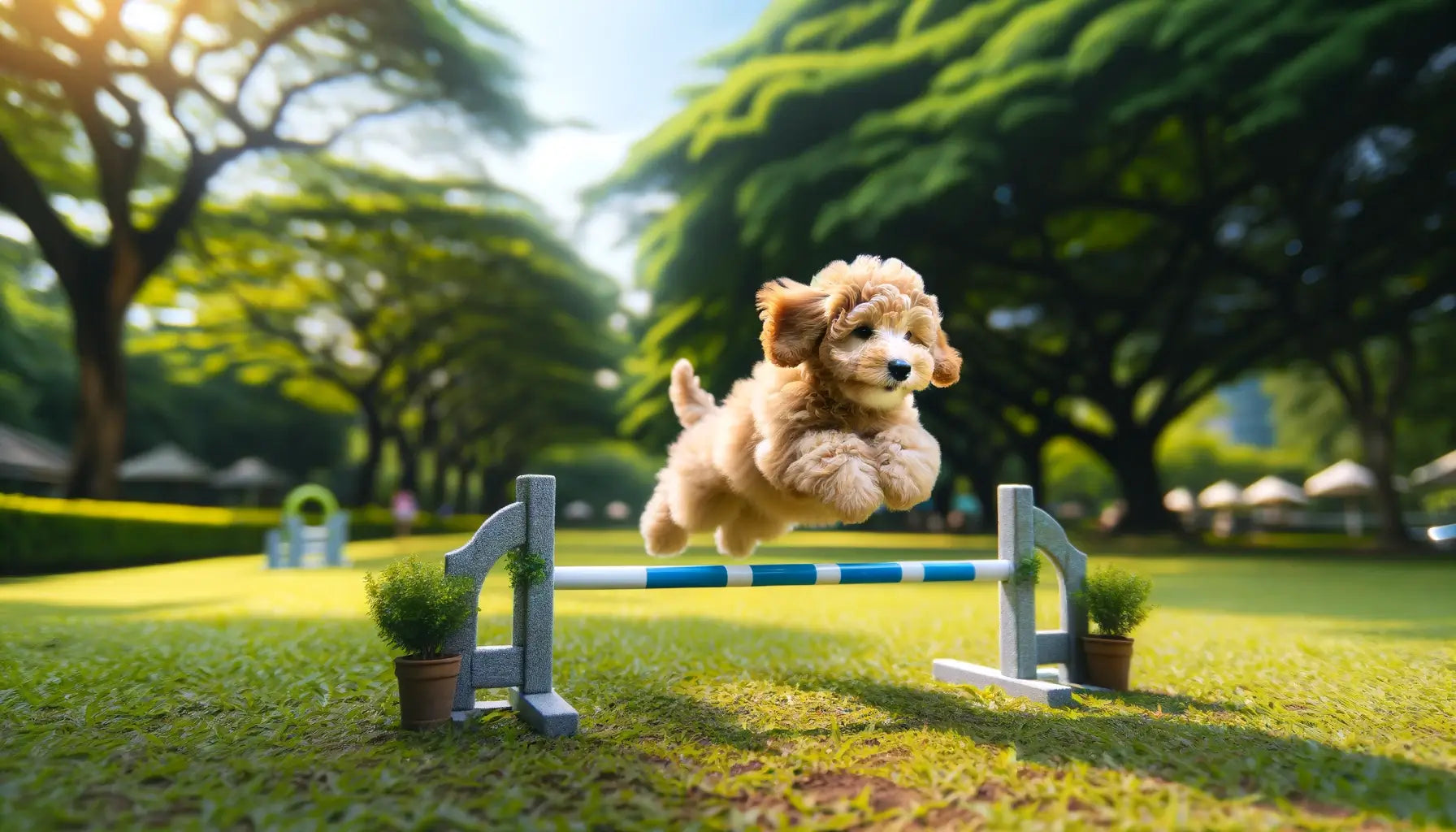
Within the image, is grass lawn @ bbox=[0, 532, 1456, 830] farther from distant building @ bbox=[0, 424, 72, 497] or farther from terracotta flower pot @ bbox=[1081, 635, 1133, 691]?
distant building @ bbox=[0, 424, 72, 497]

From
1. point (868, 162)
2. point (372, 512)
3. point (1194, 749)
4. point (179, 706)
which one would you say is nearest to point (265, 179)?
point (372, 512)

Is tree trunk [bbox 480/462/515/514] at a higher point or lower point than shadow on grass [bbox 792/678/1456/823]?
higher

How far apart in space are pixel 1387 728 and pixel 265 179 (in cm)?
2471

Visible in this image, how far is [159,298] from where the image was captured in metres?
24.4

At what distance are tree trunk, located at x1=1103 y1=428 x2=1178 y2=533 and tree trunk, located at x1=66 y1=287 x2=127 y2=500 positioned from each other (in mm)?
20499

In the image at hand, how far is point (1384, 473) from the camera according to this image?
1733 centimetres

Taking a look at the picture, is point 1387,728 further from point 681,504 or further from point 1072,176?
point 1072,176

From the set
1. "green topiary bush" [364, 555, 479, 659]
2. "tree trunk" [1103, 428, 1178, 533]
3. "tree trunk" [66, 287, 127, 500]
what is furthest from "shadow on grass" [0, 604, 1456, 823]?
"tree trunk" [1103, 428, 1178, 533]

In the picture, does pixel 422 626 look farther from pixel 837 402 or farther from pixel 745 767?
pixel 837 402

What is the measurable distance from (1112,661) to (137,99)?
18414 mm

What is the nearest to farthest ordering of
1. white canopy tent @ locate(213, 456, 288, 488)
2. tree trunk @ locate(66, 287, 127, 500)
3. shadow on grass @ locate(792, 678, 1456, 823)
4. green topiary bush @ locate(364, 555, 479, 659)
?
shadow on grass @ locate(792, 678, 1456, 823) → green topiary bush @ locate(364, 555, 479, 659) → tree trunk @ locate(66, 287, 127, 500) → white canopy tent @ locate(213, 456, 288, 488)

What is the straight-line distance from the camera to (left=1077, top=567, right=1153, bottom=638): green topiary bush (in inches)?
166

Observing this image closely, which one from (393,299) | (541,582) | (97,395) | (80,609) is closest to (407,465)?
(393,299)

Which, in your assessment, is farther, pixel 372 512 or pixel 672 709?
pixel 372 512
